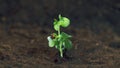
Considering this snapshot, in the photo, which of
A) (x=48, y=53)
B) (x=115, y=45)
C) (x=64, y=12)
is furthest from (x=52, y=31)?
(x=48, y=53)

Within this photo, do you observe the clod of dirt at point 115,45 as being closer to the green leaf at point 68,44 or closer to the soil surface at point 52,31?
the soil surface at point 52,31

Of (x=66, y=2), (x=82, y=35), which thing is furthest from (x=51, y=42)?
(x=66, y=2)

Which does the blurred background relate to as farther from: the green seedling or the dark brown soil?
the green seedling

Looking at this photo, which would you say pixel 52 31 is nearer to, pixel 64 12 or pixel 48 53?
pixel 64 12

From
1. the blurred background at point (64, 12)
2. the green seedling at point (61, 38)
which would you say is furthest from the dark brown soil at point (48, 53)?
the blurred background at point (64, 12)

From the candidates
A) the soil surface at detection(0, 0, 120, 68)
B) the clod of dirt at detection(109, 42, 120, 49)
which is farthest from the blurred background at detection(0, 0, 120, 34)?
the clod of dirt at detection(109, 42, 120, 49)

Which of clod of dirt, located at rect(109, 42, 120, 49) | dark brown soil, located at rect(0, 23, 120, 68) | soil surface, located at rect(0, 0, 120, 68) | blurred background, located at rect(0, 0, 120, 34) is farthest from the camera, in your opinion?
blurred background, located at rect(0, 0, 120, 34)
